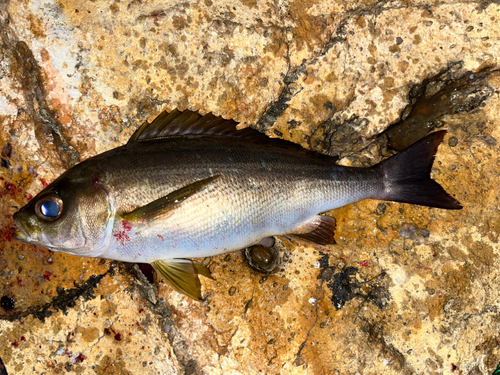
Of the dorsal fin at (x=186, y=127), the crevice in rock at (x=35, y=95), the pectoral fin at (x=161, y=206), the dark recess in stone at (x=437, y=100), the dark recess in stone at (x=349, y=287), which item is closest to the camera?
the pectoral fin at (x=161, y=206)

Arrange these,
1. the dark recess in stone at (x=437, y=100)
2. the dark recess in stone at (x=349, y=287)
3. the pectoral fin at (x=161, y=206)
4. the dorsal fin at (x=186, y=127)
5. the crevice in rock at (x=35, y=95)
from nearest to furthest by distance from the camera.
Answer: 1. the pectoral fin at (x=161, y=206)
2. the dorsal fin at (x=186, y=127)
3. the crevice in rock at (x=35, y=95)
4. the dark recess in stone at (x=349, y=287)
5. the dark recess in stone at (x=437, y=100)

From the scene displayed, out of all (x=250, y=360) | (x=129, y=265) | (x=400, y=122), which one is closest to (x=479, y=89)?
(x=400, y=122)

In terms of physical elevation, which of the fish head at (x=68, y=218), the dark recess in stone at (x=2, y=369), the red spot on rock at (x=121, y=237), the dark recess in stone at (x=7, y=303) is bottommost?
the dark recess in stone at (x=2, y=369)

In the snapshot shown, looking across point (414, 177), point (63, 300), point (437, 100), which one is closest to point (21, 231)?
point (63, 300)

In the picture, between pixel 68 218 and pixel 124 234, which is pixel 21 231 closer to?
pixel 68 218

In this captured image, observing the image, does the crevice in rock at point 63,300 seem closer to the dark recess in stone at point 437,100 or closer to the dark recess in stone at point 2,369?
the dark recess in stone at point 2,369

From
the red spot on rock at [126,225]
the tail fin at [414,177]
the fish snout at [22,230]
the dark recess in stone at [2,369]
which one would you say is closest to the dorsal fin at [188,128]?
the red spot on rock at [126,225]

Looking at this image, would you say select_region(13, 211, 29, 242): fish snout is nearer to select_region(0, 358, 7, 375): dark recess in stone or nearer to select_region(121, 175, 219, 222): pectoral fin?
select_region(121, 175, 219, 222): pectoral fin
